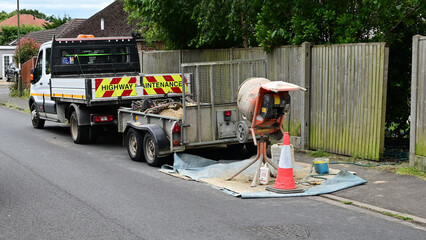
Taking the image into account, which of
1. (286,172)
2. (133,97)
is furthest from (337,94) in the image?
(133,97)

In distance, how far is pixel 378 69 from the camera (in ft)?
33.4

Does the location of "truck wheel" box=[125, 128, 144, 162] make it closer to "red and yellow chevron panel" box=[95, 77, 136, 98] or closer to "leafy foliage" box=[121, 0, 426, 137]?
"red and yellow chevron panel" box=[95, 77, 136, 98]

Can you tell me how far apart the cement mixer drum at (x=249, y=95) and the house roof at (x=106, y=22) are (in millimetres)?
29992

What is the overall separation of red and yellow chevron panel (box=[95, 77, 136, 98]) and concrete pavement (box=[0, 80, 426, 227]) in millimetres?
5777

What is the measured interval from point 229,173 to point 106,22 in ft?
105

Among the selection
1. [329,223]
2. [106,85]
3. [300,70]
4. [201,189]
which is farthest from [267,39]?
[329,223]

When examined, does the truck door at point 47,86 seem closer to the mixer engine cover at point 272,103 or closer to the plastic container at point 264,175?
the mixer engine cover at point 272,103

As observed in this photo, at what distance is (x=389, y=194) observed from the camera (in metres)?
8.21

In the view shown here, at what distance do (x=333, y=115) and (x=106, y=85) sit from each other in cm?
519

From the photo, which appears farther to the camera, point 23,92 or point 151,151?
point 23,92

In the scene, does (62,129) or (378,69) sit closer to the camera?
(378,69)

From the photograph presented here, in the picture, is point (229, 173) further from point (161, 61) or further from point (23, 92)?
point (23, 92)

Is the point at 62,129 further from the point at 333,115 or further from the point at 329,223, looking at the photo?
the point at 329,223

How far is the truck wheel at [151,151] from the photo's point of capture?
10.8 metres
